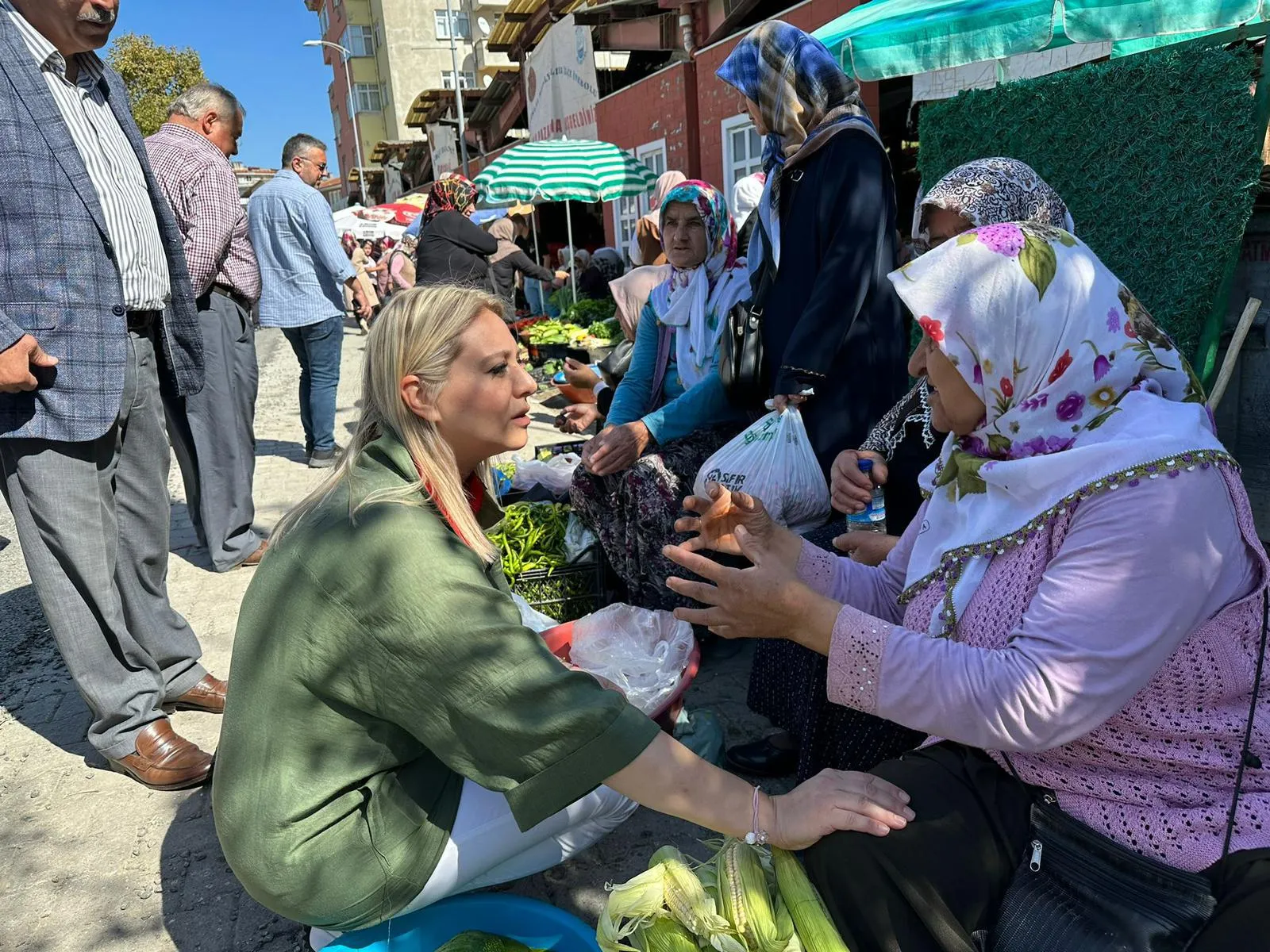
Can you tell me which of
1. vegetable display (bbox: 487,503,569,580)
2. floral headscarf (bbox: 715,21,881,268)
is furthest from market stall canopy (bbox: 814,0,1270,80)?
vegetable display (bbox: 487,503,569,580)

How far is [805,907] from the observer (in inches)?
58.7

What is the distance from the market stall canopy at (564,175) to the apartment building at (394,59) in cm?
2692

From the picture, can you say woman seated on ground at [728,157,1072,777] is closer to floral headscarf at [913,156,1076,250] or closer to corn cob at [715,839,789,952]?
floral headscarf at [913,156,1076,250]

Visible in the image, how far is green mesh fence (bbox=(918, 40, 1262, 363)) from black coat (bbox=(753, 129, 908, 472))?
1141mm

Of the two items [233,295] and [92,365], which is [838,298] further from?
[233,295]

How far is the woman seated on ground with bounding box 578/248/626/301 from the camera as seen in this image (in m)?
11.5

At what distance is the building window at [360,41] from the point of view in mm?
40906

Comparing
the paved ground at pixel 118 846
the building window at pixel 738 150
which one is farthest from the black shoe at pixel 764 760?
the building window at pixel 738 150

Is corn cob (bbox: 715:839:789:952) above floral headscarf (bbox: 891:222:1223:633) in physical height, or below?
below

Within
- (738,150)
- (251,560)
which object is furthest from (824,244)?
(738,150)

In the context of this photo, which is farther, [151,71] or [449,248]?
[151,71]

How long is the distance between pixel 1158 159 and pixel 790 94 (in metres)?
1.51

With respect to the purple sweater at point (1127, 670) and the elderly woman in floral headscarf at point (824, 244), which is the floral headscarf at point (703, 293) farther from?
the purple sweater at point (1127, 670)

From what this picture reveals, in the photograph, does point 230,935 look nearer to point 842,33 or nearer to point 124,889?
point 124,889
